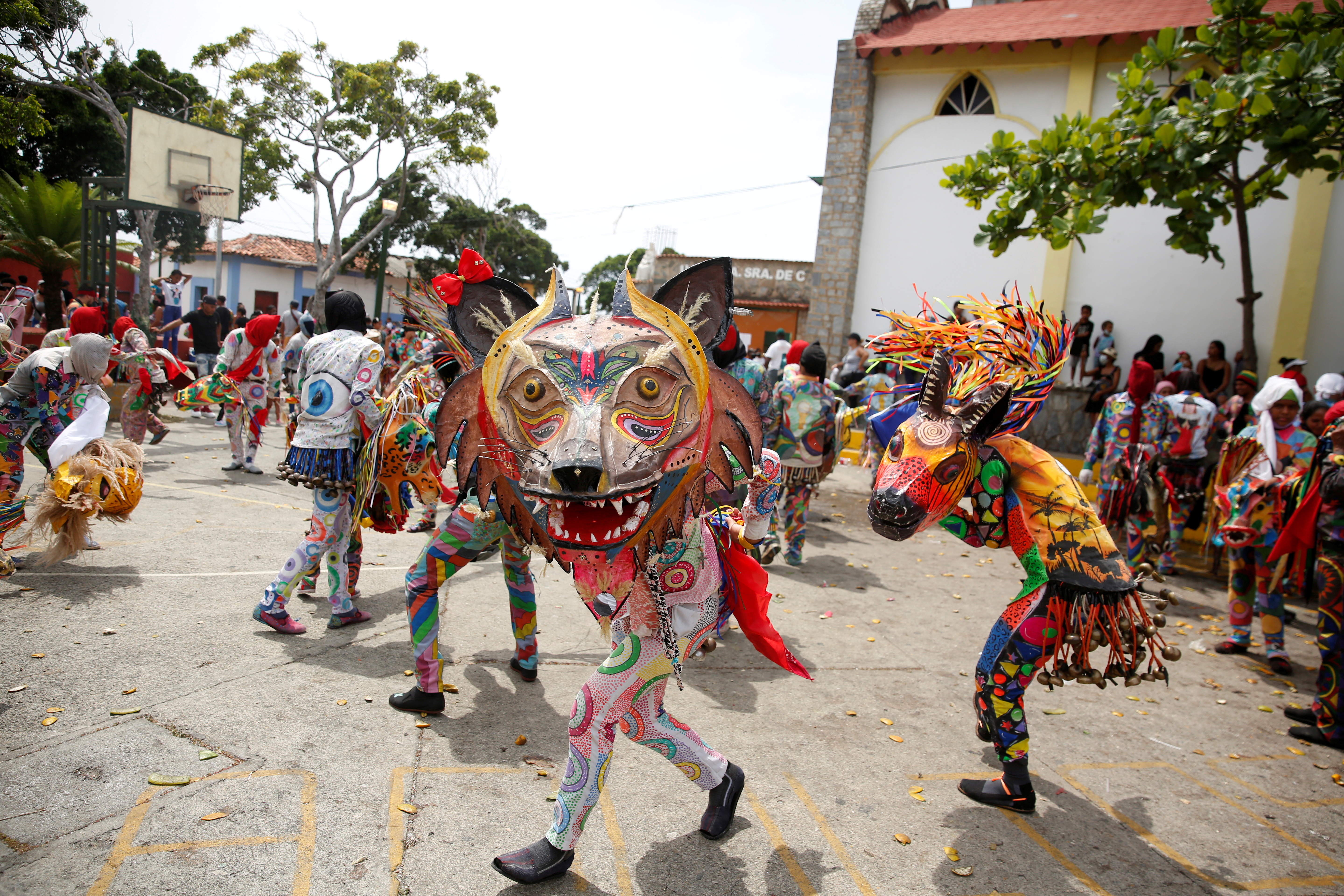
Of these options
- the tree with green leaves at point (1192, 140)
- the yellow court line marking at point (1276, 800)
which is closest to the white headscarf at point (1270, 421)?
the tree with green leaves at point (1192, 140)

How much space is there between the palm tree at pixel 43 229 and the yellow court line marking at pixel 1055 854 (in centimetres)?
1970

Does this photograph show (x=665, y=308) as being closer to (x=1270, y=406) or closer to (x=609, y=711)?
(x=609, y=711)

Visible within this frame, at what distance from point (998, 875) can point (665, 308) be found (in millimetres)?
2629

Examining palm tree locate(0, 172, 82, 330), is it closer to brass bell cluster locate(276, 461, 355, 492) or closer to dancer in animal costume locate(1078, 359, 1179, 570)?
brass bell cluster locate(276, 461, 355, 492)

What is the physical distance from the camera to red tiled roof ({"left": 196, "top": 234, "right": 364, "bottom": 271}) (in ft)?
136

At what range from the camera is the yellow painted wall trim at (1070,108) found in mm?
15875

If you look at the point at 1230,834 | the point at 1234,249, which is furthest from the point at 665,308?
the point at 1234,249

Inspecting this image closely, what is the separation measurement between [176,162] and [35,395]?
13.0m

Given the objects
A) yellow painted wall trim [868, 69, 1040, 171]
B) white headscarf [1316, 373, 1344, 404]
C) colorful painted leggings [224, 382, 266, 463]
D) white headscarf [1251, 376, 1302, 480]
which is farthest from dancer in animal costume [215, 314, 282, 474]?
yellow painted wall trim [868, 69, 1040, 171]

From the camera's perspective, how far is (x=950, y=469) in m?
3.43

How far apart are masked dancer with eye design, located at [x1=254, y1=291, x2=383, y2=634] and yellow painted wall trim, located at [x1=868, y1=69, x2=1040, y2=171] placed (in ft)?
51.9

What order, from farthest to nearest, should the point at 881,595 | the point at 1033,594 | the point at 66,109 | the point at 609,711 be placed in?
the point at 66,109 < the point at 881,595 < the point at 1033,594 < the point at 609,711

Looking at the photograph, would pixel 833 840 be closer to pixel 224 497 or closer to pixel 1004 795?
pixel 1004 795

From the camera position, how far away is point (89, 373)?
17.6ft
